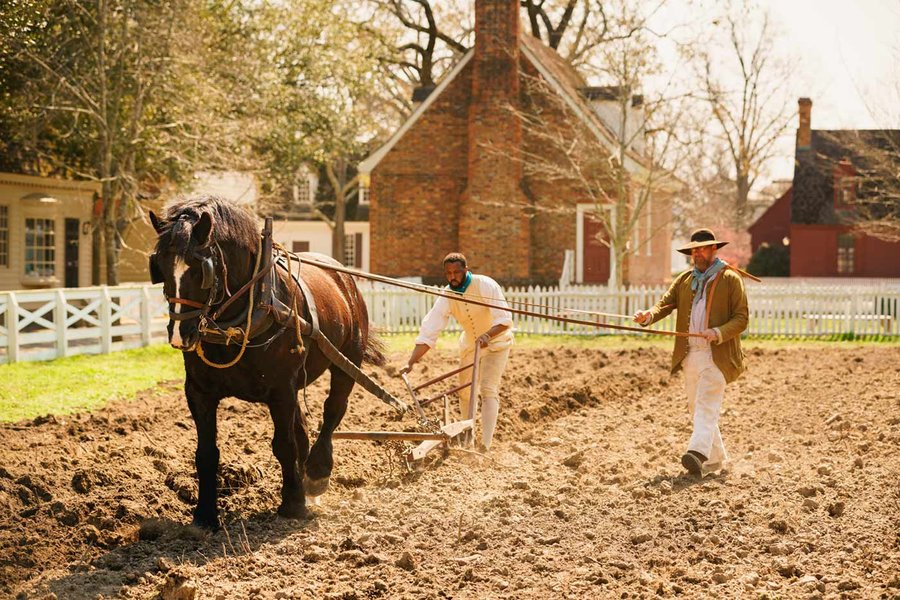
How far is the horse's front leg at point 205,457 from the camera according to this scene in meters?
6.73

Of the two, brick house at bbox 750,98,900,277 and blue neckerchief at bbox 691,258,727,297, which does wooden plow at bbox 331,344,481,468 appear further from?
brick house at bbox 750,98,900,277

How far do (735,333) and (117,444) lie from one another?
524 centimetres

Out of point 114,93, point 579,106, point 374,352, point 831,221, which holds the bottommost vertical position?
point 374,352

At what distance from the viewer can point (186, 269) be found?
612 centimetres

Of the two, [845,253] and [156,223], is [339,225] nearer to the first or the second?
[845,253]

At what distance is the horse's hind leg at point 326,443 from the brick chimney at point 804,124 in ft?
130

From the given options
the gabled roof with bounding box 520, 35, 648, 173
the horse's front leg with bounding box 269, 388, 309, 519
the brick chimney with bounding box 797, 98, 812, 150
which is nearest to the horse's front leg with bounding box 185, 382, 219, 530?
the horse's front leg with bounding box 269, 388, 309, 519

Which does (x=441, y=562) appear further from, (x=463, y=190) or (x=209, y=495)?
(x=463, y=190)

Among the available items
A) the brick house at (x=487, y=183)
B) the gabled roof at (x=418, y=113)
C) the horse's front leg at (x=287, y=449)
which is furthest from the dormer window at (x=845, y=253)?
the horse's front leg at (x=287, y=449)

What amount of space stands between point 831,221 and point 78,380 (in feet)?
110

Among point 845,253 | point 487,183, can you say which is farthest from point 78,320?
point 845,253

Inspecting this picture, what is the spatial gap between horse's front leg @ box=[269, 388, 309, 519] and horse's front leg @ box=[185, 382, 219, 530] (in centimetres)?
39

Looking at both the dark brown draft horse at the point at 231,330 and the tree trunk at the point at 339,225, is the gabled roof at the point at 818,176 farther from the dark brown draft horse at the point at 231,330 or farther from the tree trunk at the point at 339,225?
the dark brown draft horse at the point at 231,330

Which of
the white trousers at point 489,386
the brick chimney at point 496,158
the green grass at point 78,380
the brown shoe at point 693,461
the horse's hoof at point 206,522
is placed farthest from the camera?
the brick chimney at point 496,158
